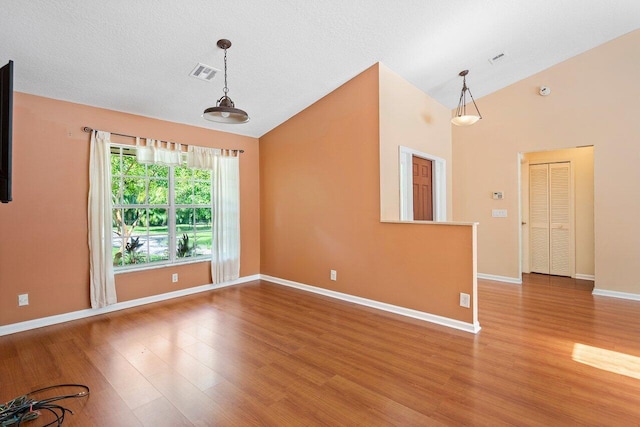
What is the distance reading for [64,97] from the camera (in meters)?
3.37

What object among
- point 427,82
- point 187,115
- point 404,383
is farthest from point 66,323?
point 427,82

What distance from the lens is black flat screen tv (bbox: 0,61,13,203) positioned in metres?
1.89

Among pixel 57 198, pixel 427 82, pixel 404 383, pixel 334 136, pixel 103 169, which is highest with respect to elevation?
pixel 427 82

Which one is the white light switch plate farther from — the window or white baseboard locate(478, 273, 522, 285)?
the window

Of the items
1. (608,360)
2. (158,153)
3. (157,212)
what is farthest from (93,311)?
(608,360)

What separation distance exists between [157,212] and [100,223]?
75 cm

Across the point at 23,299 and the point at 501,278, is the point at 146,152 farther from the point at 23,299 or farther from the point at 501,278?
the point at 501,278

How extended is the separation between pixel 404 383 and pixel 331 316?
4.76 ft

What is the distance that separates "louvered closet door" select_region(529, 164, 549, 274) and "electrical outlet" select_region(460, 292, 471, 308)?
357cm

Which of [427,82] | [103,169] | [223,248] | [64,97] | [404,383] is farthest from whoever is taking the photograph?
[223,248]

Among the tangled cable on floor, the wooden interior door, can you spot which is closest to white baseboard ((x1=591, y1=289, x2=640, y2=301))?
the wooden interior door

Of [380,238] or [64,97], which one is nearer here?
[64,97]

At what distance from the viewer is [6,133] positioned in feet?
6.24

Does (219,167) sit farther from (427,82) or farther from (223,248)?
(427,82)
